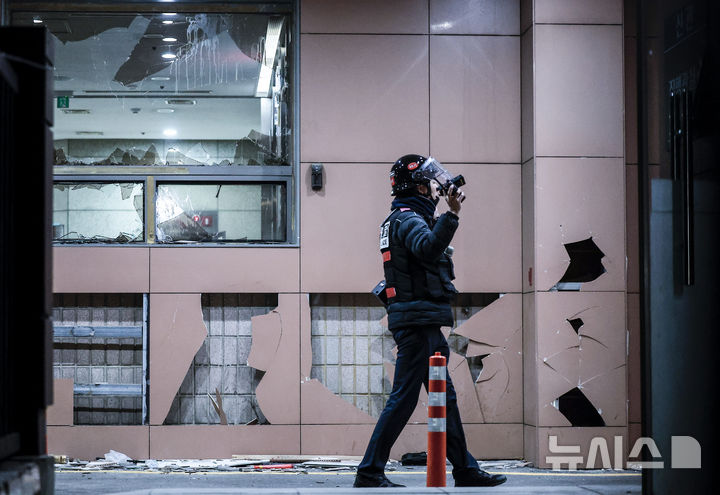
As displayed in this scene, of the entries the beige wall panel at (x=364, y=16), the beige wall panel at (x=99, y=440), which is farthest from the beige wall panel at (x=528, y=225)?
the beige wall panel at (x=99, y=440)

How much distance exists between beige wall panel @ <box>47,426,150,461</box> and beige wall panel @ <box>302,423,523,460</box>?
1.45 m

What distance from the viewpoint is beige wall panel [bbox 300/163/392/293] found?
9.05m

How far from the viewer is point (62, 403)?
8883mm

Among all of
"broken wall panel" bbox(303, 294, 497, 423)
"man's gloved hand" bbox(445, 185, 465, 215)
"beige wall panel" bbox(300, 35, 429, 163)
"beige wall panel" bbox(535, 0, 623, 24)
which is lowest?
"broken wall panel" bbox(303, 294, 497, 423)

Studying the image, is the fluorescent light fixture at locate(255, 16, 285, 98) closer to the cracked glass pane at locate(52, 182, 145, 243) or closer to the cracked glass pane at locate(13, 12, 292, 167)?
the cracked glass pane at locate(13, 12, 292, 167)

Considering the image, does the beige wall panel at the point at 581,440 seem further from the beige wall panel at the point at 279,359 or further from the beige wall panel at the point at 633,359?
the beige wall panel at the point at 279,359

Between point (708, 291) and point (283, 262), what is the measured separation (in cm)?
435

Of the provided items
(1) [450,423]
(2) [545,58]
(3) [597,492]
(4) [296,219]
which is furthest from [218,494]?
(2) [545,58]

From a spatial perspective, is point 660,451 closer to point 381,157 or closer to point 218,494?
point 218,494

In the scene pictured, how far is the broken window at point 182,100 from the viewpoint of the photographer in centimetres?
920

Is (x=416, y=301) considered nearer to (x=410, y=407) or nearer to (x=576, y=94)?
(x=410, y=407)

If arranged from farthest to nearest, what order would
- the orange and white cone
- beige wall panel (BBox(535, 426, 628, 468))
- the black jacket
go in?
beige wall panel (BBox(535, 426, 628, 468)) < the black jacket < the orange and white cone

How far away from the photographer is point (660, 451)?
224 inches

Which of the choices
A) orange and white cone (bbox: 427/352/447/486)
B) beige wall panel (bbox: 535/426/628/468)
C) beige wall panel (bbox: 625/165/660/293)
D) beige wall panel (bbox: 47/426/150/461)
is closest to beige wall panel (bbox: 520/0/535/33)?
beige wall panel (bbox: 625/165/660/293)
